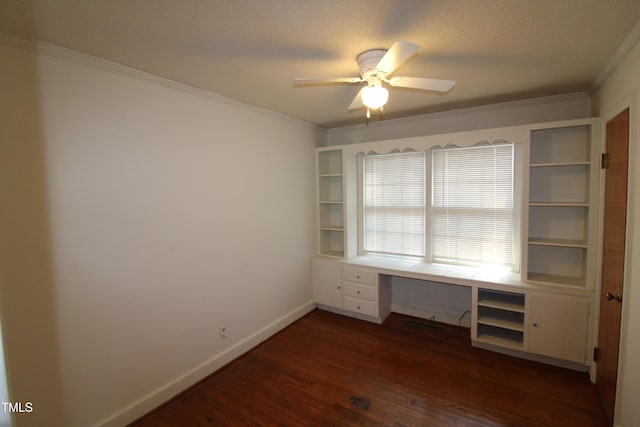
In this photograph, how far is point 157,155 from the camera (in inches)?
87.9

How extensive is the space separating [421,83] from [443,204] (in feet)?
6.43

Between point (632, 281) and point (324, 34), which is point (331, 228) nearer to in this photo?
point (324, 34)

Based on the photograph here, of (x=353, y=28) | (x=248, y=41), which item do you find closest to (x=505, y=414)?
(x=353, y=28)

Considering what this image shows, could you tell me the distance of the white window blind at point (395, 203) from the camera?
361 centimetres

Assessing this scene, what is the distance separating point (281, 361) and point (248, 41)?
8.72ft

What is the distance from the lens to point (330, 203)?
403cm

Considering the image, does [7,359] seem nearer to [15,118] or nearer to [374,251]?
[15,118]

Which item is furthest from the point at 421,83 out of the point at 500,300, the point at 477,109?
the point at 500,300

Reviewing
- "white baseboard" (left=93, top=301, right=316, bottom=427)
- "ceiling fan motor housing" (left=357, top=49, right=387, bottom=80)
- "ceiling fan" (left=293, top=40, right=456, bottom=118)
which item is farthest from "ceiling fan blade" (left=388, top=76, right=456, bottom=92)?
"white baseboard" (left=93, top=301, right=316, bottom=427)

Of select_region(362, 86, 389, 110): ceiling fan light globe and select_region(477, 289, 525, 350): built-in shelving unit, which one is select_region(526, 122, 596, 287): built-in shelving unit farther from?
select_region(362, 86, 389, 110): ceiling fan light globe

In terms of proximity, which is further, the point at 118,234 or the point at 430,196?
the point at 430,196

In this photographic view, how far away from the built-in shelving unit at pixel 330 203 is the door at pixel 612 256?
255 cm

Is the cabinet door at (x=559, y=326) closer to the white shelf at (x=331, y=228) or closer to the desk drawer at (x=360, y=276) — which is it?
the desk drawer at (x=360, y=276)

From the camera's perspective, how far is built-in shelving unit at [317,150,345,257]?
158 inches
